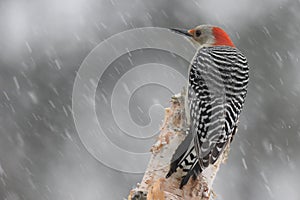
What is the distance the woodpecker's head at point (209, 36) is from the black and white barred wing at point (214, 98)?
355mm

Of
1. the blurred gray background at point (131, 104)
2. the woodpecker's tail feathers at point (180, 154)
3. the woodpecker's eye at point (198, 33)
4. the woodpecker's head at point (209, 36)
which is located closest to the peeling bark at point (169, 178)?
the woodpecker's tail feathers at point (180, 154)

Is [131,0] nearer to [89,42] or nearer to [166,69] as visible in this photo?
[89,42]

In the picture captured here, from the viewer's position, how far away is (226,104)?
16.8 feet

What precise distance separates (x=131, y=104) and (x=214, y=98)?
3983 millimetres

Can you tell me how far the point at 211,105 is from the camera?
514cm

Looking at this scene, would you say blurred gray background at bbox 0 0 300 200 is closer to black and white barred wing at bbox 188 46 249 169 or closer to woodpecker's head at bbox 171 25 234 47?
woodpecker's head at bbox 171 25 234 47

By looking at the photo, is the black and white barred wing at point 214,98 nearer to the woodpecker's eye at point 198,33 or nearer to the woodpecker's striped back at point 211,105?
the woodpecker's striped back at point 211,105

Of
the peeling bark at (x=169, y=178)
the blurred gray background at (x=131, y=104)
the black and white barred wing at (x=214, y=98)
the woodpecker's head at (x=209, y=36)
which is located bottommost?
the peeling bark at (x=169, y=178)

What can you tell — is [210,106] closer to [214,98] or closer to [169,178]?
[214,98]

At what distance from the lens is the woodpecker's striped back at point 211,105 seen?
4.70m

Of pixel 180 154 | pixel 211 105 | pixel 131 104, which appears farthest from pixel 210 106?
pixel 131 104

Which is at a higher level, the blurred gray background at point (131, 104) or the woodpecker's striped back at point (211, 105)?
the blurred gray background at point (131, 104)

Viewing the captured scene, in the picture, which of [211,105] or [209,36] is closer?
[211,105]

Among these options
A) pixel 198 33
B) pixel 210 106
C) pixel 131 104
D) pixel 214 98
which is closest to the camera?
pixel 210 106
